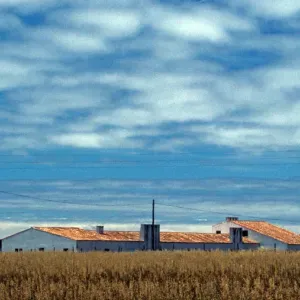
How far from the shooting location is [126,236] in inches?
2589

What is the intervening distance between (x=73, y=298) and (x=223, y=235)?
53.9 meters

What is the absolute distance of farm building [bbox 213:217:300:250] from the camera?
71.2m

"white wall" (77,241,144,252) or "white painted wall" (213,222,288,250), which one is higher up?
"white painted wall" (213,222,288,250)

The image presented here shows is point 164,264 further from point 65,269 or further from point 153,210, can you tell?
point 153,210

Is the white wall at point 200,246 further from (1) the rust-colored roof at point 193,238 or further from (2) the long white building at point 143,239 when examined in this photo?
(1) the rust-colored roof at point 193,238

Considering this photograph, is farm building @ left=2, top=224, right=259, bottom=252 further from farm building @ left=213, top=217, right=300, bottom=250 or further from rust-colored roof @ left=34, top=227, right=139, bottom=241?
farm building @ left=213, top=217, right=300, bottom=250

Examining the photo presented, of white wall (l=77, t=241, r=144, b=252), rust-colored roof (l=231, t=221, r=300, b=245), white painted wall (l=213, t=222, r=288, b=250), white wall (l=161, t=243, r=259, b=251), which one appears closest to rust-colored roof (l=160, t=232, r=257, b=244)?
white wall (l=161, t=243, r=259, b=251)

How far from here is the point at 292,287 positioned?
20828 mm

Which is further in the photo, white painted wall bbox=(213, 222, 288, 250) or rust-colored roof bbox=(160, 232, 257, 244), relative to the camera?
white painted wall bbox=(213, 222, 288, 250)

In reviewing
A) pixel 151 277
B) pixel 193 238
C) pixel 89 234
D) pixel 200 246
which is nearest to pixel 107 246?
pixel 89 234

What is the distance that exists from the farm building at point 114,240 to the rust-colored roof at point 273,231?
278 centimetres

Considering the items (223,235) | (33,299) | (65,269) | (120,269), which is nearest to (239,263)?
(120,269)

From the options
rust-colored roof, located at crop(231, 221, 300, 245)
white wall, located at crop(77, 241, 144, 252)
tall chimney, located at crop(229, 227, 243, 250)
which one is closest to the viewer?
white wall, located at crop(77, 241, 144, 252)

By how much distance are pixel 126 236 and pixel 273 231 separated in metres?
17.5
